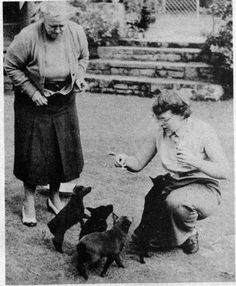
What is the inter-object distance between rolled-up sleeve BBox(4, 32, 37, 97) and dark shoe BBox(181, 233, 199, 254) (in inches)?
45.8

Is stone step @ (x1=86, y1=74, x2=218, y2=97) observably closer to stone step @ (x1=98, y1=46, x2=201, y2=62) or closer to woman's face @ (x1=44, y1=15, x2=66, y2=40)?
stone step @ (x1=98, y1=46, x2=201, y2=62)

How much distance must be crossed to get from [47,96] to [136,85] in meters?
2.77

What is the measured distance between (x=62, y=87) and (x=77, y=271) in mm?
1001

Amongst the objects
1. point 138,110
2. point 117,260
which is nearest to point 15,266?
point 117,260

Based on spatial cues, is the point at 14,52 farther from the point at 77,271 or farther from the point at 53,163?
the point at 77,271

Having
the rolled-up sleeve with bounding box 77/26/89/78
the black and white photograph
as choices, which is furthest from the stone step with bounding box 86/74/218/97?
the rolled-up sleeve with bounding box 77/26/89/78

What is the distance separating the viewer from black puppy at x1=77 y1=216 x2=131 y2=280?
7.77ft

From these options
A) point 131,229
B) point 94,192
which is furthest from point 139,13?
point 131,229

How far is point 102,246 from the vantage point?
7.84ft

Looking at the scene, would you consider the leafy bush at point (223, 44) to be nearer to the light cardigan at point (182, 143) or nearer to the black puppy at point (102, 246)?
the light cardigan at point (182, 143)

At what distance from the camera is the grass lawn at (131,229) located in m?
2.51

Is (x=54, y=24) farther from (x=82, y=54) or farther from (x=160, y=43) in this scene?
(x=160, y=43)

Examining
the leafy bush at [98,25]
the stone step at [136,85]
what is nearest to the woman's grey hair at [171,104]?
the stone step at [136,85]

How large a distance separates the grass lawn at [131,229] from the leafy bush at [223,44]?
0.79 meters
